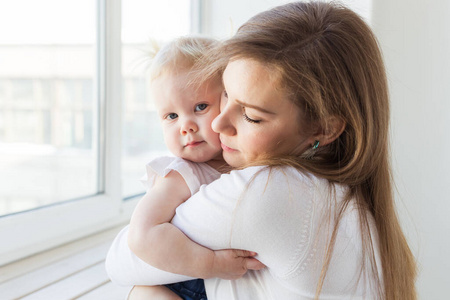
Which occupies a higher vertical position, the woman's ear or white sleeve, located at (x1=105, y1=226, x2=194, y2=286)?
the woman's ear

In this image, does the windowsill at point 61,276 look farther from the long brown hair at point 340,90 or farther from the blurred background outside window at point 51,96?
the long brown hair at point 340,90

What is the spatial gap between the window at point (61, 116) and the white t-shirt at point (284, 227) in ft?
2.28

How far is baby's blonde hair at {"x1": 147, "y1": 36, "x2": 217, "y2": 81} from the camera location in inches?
39.6

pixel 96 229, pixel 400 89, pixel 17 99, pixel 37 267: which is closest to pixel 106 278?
pixel 37 267

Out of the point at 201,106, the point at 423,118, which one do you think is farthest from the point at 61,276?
the point at 423,118

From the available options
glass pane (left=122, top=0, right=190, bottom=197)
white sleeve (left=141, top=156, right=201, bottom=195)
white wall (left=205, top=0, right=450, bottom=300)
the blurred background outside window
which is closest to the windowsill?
the blurred background outside window

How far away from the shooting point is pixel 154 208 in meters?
0.87

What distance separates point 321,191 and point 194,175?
0.30m

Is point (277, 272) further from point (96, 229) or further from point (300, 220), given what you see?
point (96, 229)

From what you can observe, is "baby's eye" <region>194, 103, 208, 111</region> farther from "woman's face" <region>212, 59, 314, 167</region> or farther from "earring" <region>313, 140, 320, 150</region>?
"earring" <region>313, 140, 320, 150</region>

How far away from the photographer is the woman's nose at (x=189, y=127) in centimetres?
100

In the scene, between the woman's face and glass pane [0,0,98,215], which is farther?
glass pane [0,0,98,215]

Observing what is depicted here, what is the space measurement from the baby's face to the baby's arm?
6.3 inches

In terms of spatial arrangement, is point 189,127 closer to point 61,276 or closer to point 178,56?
point 178,56
